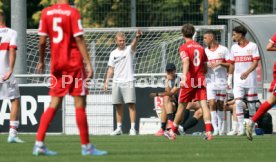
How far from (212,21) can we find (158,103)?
647 inches

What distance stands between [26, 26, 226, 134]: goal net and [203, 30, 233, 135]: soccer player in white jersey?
1785 millimetres

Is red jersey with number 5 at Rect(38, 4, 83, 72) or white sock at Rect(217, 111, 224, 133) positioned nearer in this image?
red jersey with number 5 at Rect(38, 4, 83, 72)

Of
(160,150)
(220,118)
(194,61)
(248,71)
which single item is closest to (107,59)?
(220,118)

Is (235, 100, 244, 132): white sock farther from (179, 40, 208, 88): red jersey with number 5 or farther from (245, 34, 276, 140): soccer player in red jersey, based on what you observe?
(245, 34, 276, 140): soccer player in red jersey

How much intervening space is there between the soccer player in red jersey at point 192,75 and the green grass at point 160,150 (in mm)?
482

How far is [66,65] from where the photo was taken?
47.2 feet

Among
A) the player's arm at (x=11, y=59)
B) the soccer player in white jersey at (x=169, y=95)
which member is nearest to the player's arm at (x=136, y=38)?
the soccer player in white jersey at (x=169, y=95)

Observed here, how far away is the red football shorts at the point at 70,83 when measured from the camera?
14.2 metres

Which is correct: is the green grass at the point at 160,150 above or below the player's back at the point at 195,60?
below

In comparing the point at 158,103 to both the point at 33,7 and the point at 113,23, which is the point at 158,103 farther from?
the point at 33,7

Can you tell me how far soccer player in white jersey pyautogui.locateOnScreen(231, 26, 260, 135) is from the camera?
21.6 metres

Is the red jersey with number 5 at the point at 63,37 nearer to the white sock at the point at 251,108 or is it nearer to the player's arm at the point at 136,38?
the player's arm at the point at 136,38

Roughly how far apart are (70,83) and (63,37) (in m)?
0.64

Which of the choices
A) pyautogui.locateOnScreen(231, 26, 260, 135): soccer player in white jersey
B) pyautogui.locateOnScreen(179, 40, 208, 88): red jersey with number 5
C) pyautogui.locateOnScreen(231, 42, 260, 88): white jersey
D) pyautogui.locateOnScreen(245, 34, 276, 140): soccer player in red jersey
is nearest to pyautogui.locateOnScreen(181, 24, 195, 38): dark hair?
pyautogui.locateOnScreen(179, 40, 208, 88): red jersey with number 5
